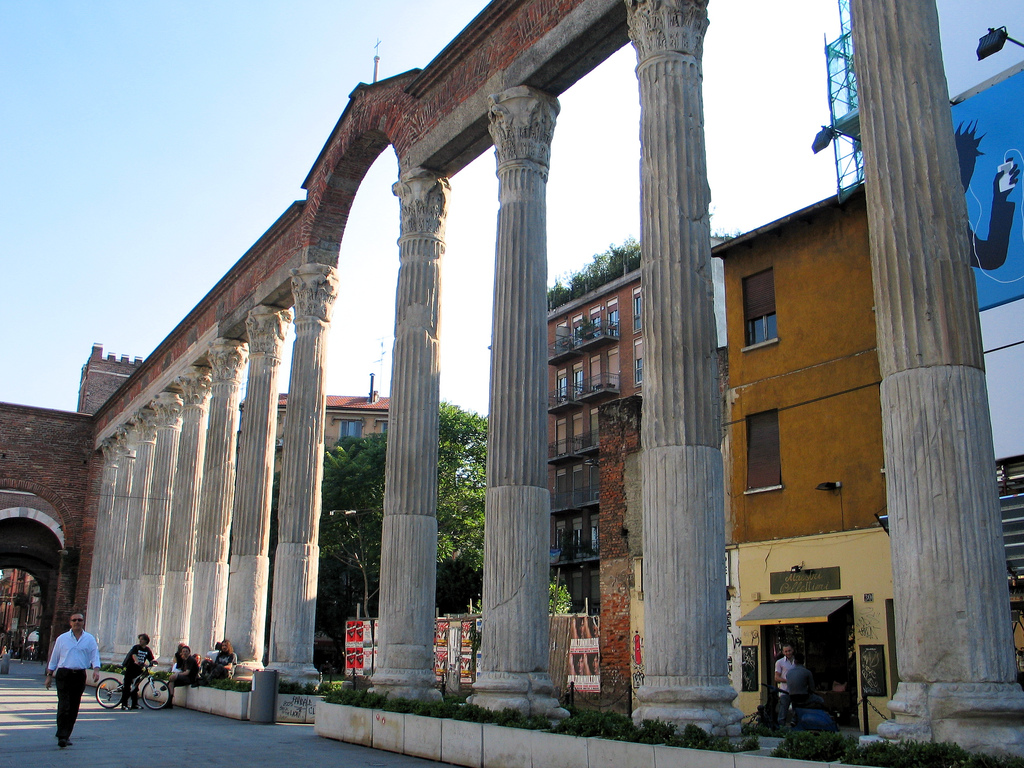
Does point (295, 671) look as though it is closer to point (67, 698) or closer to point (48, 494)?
point (67, 698)

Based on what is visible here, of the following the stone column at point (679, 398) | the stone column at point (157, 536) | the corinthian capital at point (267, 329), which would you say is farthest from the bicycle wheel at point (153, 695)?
the stone column at point (679, 398)

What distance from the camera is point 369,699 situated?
13.0 metres

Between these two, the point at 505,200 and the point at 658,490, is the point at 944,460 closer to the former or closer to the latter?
the point at 658,490

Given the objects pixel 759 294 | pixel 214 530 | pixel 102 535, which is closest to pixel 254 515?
pixel 214 530

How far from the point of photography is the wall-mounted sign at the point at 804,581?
53.4 feet

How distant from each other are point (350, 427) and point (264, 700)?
46.4m

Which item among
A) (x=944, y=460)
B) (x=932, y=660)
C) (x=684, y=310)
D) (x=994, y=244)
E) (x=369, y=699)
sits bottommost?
(x=369, y=699)

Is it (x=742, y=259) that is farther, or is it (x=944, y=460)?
(x=742, y=259)

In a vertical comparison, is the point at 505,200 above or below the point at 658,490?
above

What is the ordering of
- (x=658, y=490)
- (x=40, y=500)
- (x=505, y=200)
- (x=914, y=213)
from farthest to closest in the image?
(x=40, y=500), (x=505, y=200), (x=658, y=490), (x=914, y=213)

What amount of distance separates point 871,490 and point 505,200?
8.21 m

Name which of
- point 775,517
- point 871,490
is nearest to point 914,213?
point 871,490

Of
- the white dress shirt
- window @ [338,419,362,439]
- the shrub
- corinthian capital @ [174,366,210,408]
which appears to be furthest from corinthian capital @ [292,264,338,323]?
window @ [338,419,362,439]

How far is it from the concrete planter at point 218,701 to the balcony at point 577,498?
81.3 ft
